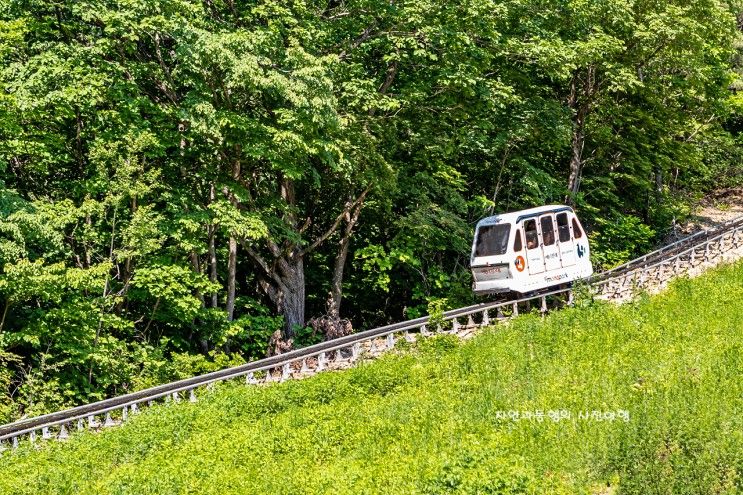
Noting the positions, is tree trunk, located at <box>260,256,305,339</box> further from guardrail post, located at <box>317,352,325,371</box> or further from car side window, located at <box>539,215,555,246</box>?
car side window, located at <box>539,215,555,246</box>

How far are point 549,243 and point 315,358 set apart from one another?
6.97 metres

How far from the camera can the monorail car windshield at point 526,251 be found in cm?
2164

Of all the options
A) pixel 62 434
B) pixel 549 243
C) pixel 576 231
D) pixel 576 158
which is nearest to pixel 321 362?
pixel 62 434

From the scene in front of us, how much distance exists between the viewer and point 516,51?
81.1 ft

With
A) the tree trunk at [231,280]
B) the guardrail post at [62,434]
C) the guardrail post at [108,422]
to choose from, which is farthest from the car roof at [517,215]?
the guardrail post at [62,434]

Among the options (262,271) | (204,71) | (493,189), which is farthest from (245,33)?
(493,189)

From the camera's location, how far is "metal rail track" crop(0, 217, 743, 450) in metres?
17.6

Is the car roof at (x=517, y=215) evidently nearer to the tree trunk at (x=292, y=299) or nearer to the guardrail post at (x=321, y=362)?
the guardrail post at (x=321, y=362)

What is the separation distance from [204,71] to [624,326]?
1160 cm

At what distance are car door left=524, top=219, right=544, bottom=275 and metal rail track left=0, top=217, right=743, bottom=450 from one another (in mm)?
779

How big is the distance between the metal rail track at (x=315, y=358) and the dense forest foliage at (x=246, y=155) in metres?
1.47

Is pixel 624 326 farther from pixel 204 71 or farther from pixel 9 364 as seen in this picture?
pixel 9 364

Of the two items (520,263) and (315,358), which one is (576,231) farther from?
(315,358)

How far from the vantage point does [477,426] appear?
13039 millimetres
